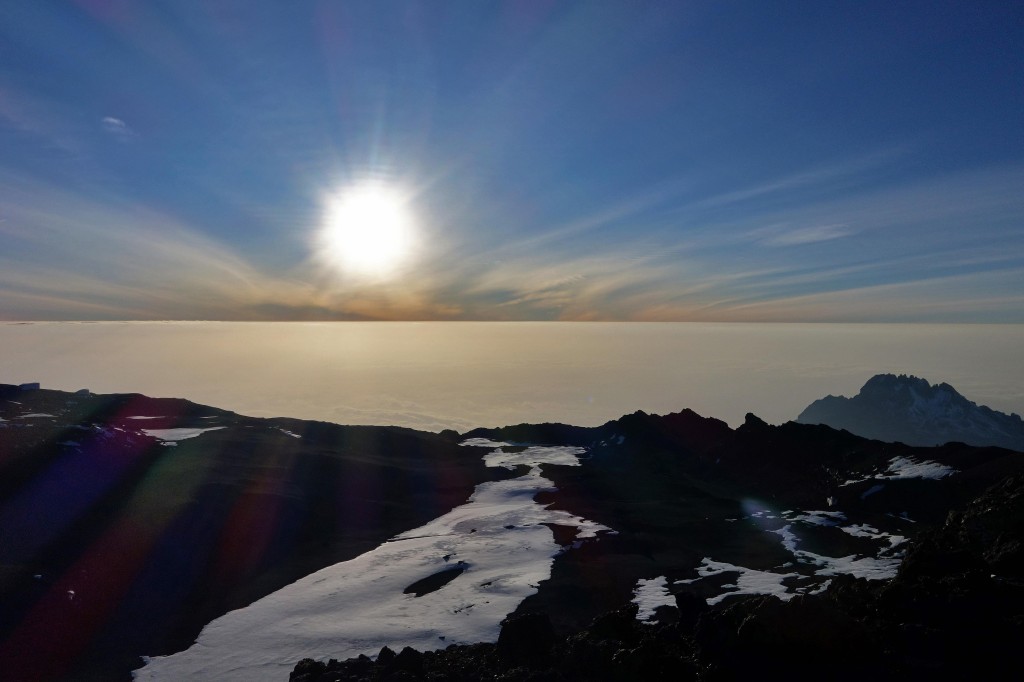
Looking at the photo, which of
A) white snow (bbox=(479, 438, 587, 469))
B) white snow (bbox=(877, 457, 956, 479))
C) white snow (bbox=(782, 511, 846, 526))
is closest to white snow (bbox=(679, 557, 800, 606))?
white snow (bbox=(782, 511, 846, 526))

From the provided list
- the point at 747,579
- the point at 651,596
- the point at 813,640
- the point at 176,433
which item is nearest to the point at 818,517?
the point at 747,579

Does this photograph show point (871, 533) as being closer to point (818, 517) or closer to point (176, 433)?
point (818, 517)

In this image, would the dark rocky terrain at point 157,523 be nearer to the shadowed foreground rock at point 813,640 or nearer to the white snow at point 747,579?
the shadowed foreground rock at point 813,640

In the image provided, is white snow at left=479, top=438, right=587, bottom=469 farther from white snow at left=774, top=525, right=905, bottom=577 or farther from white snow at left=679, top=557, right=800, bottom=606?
white snow at left=679, top=557, right=800, bottom=606

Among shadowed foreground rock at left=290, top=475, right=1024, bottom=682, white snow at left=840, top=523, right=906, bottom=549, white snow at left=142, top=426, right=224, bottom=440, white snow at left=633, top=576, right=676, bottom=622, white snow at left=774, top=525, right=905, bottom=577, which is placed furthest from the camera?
white snow at left=142, top=426, right=224, bottom=440

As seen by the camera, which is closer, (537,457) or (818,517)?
(818,517)

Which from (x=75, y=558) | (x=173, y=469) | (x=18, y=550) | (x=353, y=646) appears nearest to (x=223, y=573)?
(x=75, y=558)
